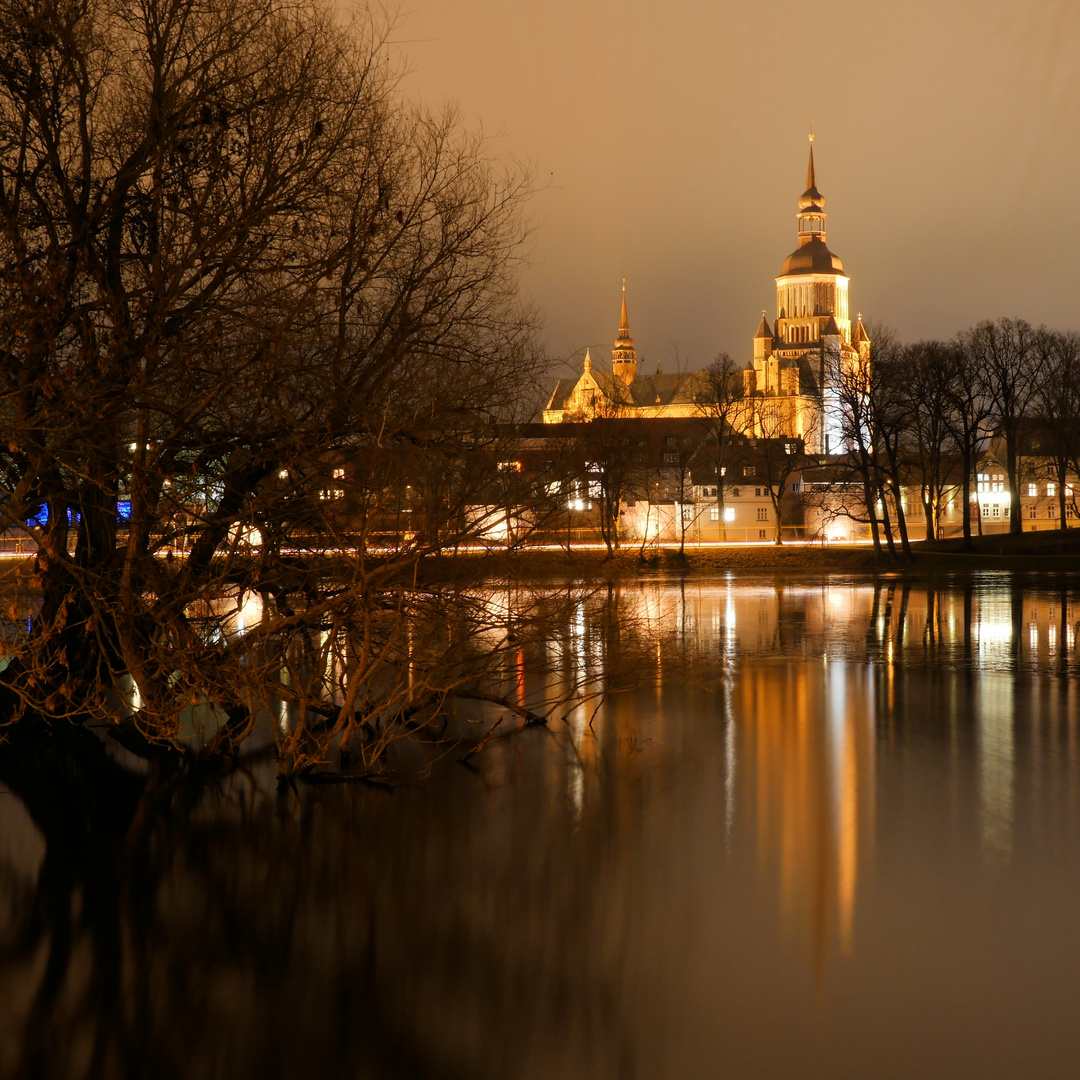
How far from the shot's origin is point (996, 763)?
580 inches

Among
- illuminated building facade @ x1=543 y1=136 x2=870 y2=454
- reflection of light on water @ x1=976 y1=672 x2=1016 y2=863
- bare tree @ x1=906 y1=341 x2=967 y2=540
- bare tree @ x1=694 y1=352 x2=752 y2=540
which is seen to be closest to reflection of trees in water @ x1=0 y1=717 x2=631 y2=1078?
reflection of light on water @ x1=976 y1=672 x2=1016 y2=863

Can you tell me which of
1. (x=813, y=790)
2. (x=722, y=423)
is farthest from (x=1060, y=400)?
(x=813, y=790)

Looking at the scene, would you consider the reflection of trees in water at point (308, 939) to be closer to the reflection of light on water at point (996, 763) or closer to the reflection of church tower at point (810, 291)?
the reflection of light on water at point (996, 763)

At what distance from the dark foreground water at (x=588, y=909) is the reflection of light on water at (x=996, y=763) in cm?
7

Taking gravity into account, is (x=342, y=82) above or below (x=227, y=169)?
above

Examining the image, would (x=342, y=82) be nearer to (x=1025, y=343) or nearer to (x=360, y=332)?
(x=360, y=332)

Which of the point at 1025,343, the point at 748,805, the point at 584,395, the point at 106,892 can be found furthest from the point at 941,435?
the point at 106,892

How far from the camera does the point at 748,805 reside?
1318cm

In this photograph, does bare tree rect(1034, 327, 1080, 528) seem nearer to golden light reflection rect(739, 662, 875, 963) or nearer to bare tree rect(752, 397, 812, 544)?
bare tree rect(752, 397, 812, 544)

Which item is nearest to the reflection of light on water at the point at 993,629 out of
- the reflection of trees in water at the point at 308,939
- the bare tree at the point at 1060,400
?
the reflection of trees in water at the point at 308,939

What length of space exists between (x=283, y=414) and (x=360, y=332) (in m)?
2.72

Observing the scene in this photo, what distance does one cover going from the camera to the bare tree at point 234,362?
12.0m

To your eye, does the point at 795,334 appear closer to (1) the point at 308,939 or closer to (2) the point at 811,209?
(2) the point at 811,209

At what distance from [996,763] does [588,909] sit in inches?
275
